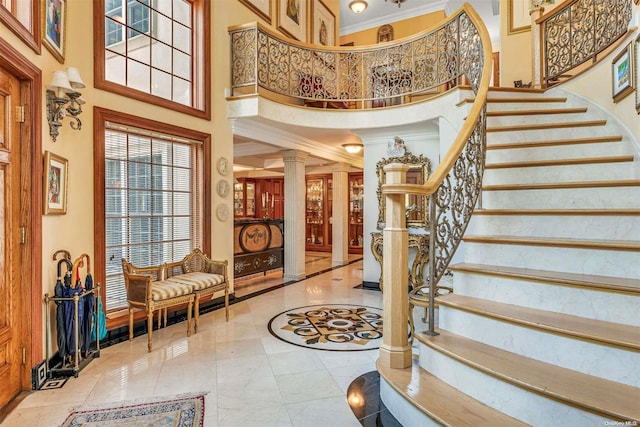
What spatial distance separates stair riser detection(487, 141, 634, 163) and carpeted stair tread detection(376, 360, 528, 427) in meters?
2.06

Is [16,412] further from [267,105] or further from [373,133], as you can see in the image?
[373,133]

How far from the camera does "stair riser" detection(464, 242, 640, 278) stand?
189 centimetres

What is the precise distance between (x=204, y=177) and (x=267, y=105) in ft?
4.17

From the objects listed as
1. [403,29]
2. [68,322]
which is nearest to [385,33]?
[403,29]

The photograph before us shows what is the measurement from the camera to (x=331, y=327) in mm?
3836

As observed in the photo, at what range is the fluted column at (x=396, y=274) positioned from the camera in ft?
7.00

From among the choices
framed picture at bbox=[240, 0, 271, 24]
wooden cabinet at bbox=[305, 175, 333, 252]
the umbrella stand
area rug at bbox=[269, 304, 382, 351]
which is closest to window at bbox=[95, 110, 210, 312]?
the umbrella stand

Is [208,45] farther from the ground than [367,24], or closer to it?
closer to it

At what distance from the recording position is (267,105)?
4.68m

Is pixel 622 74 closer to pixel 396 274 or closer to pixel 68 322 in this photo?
pixel 396 274

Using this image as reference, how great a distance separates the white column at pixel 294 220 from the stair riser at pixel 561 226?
4.22 metres

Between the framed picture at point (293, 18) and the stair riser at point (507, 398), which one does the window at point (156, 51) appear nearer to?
the framed picture at point (293, 18)

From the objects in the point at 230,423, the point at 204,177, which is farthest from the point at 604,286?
the point at 204,177

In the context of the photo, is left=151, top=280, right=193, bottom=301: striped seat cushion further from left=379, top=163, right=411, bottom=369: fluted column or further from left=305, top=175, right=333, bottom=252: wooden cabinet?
left=305, top=175, right=333, bottom=252: wooden cabinet
